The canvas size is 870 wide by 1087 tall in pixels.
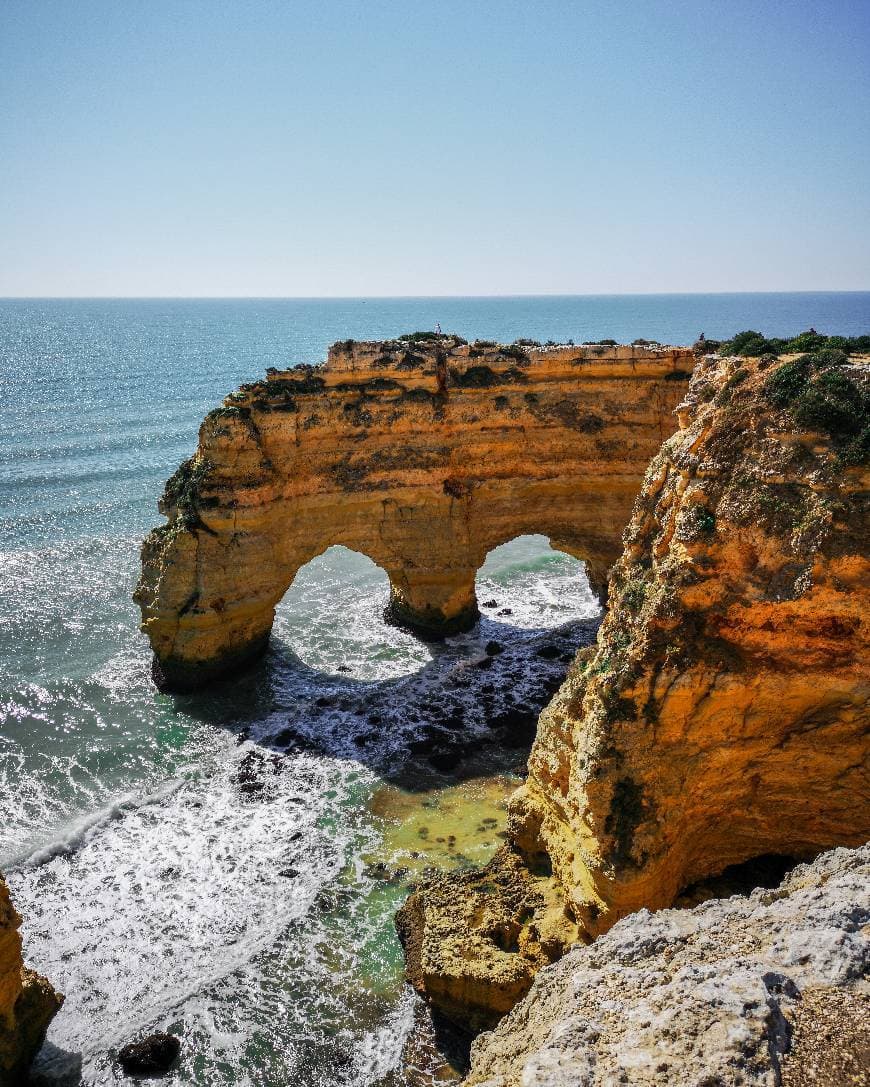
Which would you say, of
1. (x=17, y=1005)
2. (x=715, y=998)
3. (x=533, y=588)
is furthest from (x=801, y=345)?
(x=533, y=588)

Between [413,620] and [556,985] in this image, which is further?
[413,620]

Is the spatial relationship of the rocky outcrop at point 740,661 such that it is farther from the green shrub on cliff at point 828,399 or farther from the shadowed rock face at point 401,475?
the shadowed rock face at point 401,475

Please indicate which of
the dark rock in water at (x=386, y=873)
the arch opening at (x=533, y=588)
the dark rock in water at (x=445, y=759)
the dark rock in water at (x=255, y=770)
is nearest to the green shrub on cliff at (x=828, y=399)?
the dark rock in water at (x=386, y=873)

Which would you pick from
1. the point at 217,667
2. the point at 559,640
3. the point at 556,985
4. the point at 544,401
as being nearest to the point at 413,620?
the point at 559,640

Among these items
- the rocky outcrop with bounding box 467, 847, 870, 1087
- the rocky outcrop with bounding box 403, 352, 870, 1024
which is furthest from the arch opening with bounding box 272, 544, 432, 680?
the rocky outcrop with bounding box 467, 847, 870, 1087

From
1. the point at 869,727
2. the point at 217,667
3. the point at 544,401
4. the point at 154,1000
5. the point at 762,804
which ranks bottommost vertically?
the point at 154,1000

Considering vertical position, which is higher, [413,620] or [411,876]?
[413,620]

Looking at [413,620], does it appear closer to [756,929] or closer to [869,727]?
[869,727]

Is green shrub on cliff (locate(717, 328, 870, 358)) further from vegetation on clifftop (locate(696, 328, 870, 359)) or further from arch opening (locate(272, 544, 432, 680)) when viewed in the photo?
arch opening (locate(272, 544, 432, 680))
